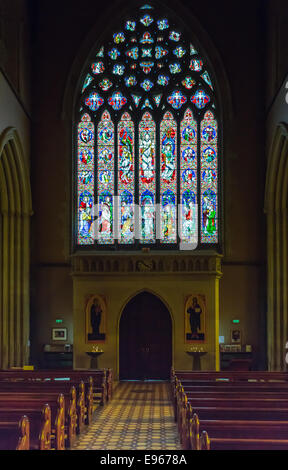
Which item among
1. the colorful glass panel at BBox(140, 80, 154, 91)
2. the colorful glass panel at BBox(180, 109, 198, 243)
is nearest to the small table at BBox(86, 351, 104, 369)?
the colorful glass panel at BBox(180, 109, 198, 243)

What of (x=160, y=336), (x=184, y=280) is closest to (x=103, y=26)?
(x=184, y=280)

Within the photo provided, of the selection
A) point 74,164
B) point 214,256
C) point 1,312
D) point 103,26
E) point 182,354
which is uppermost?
point 103,26

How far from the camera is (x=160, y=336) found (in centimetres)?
2075

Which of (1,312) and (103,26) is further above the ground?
(103,26)

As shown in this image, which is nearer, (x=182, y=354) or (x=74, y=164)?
(x=182, y=354)

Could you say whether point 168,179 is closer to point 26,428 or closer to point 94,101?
point 94,101

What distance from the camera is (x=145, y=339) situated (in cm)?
2073

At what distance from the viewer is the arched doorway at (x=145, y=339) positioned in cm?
2052

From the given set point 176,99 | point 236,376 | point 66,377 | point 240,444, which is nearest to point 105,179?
point 176,99

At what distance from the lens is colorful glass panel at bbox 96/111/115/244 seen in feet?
72.0

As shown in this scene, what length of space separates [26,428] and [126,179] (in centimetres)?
1604

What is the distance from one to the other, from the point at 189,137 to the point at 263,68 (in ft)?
10.8

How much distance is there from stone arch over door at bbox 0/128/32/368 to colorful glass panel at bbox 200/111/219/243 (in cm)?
568

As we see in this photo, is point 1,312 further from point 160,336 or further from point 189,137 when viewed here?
point 189,137
